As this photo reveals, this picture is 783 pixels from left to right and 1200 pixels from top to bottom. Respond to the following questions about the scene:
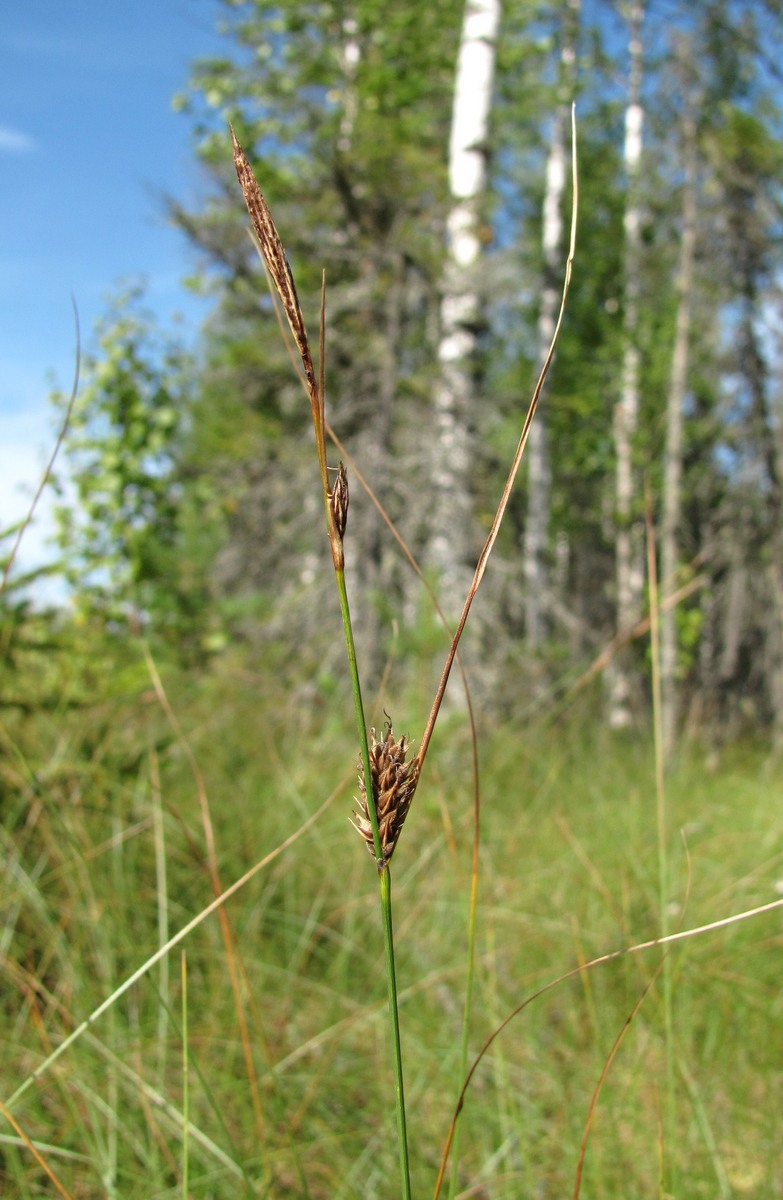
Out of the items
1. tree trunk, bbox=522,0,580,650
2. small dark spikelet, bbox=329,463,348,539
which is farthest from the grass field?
tree trunk, bbox=522,0,580,650

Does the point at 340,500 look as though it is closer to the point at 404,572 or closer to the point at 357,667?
the point at 357,667

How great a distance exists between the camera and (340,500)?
41 centimetres

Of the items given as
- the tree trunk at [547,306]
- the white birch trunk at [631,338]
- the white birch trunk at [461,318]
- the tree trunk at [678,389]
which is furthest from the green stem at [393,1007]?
the white birch trunk at [631,338]

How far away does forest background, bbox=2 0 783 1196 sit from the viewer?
1752 mm

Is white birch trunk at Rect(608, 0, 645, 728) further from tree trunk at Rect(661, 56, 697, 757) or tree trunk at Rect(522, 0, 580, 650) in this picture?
tree trunk at Rect(661, 56, 697, 757)

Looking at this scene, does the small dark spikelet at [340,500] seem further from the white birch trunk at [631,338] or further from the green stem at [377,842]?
the white birch trunk at [631,338]

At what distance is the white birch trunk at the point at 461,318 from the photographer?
488cm

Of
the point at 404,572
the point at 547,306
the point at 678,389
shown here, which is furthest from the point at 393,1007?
the point at 547,306

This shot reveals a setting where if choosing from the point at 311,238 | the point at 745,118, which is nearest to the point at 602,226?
the point at 745,118

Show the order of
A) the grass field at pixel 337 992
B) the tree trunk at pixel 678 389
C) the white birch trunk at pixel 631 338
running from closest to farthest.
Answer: the grass field at pixel 337 992, the tree trunk at pixel 678 389, the white birch trunk at pixel 631 338

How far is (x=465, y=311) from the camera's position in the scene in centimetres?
521

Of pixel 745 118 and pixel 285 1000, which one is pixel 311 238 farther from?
pixel 285 1000

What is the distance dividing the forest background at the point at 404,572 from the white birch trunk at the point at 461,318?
0.8 inches

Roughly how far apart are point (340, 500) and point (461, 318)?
5064mm
